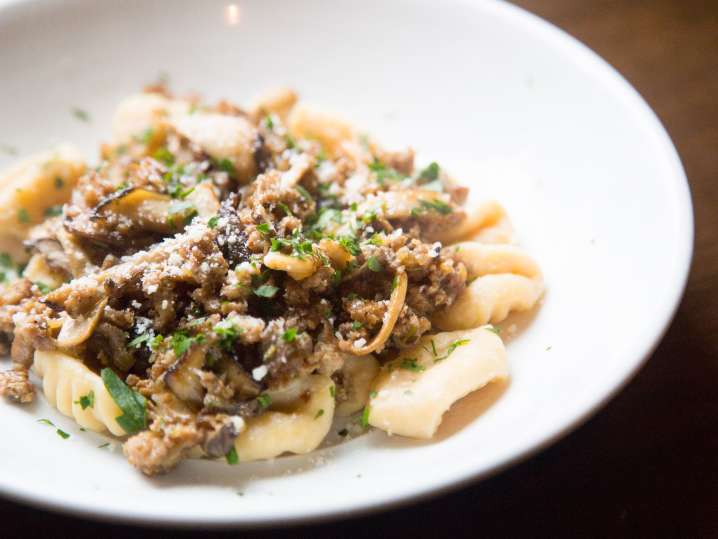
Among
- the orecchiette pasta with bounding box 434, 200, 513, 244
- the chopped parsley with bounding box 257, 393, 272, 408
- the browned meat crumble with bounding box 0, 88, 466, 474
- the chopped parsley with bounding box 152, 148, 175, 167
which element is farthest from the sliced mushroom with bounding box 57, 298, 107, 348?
the orecchiette pasta with bounding box 434, 200, 513, 244

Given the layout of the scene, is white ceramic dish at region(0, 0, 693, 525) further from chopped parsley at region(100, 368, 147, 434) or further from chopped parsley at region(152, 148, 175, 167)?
chopped parsley at region(152, 148, 175, 167)

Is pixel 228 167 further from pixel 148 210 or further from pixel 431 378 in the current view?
pixel 431 378

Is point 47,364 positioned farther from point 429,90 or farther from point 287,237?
point 429,90

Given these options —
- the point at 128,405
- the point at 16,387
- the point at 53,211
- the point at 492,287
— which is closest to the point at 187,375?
the point at 128,405

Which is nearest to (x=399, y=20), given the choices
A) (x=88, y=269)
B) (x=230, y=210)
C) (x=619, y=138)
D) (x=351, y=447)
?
(x=619, y=138)

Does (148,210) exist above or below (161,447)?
above

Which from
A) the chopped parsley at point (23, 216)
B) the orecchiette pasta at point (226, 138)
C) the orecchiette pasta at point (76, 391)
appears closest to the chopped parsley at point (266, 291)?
the orecchiette pasta at point (76, 391)
